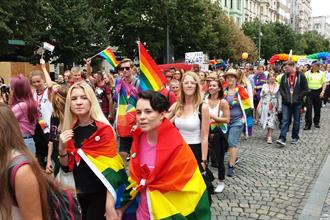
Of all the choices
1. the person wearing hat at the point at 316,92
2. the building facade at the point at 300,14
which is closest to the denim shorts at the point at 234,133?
the person wearing hat at the point at 316,92

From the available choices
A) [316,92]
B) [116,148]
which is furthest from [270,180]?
[316,92]

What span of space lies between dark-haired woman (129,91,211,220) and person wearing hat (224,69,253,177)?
4.03 metres

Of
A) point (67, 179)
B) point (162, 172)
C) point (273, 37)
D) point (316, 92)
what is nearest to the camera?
point (162, 172)

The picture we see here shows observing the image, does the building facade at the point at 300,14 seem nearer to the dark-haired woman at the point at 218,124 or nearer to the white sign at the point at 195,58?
the white sign at the point at 195,58

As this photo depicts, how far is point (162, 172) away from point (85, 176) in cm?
75

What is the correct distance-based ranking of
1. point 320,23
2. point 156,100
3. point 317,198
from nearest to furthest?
point 156,100
point 317,198
point 320,23

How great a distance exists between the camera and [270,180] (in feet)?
22.6

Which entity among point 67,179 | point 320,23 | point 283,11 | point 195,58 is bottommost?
point 67,179

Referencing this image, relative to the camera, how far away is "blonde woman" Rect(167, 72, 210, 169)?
4.85 meters

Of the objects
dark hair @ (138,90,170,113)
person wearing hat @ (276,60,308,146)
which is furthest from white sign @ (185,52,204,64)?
dark hair @ (138,90,170,113)

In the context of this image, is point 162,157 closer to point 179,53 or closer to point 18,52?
point 18,52

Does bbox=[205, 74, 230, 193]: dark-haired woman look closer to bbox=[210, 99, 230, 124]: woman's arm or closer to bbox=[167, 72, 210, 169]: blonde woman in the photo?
bbox=[210, 99, 230, 124]: woman's arm

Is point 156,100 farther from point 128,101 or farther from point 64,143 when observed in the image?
point 128,101

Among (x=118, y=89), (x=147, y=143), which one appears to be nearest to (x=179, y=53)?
(x=118, y=89)
